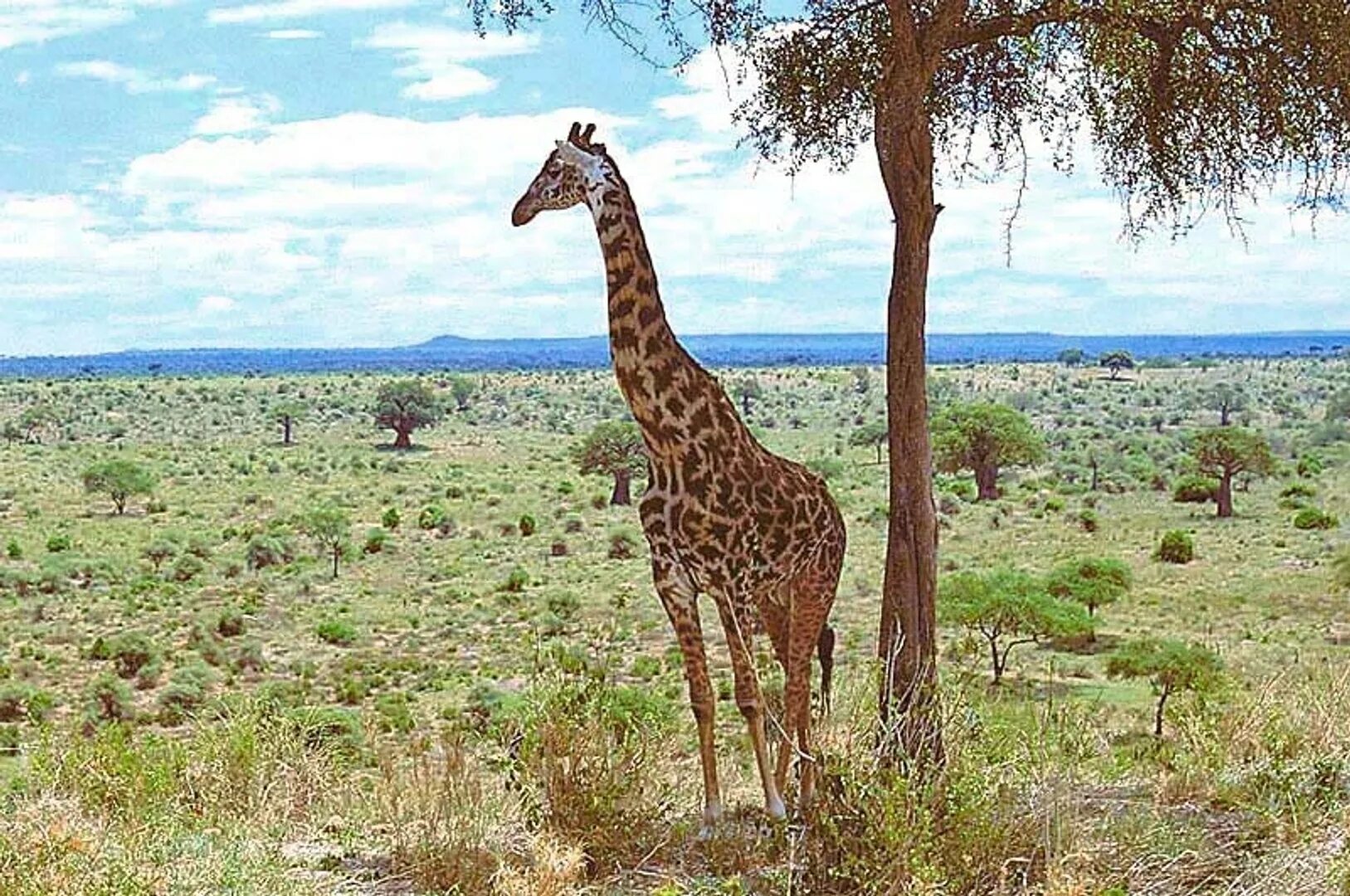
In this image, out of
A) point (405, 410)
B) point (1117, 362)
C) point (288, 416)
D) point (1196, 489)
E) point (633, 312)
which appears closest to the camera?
point (633, 312)

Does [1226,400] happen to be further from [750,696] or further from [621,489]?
[750,696]

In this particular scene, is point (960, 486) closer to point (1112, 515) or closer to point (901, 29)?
point (1112, 515)

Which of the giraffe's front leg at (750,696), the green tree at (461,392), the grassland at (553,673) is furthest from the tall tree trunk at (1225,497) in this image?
the green tree at (461,392)

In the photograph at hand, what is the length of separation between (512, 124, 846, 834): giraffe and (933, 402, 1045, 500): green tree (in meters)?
50.4

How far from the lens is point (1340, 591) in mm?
36969

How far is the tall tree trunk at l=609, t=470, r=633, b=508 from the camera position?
60375mm

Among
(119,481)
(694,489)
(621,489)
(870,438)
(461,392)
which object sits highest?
(694,489)

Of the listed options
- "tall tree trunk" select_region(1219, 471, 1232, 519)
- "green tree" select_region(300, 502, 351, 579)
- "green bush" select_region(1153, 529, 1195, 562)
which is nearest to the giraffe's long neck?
"green bush" select_region(1153, 529, 1195, 562)

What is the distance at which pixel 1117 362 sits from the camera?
381ft

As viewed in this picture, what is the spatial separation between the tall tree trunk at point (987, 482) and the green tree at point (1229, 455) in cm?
760

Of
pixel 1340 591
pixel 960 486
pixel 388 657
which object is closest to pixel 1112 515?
pixel 960 486

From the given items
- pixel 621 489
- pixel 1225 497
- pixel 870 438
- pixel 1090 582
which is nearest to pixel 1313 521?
pixel 1225 497

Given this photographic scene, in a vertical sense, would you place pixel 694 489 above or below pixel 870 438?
above

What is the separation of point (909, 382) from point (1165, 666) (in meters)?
20.0
